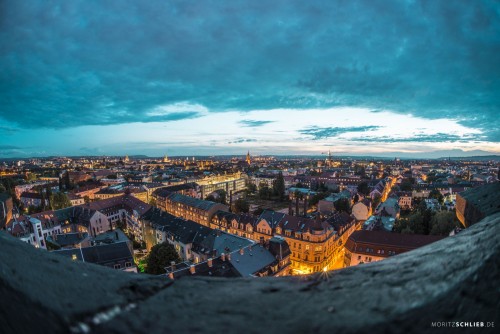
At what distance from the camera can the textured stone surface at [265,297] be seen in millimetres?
1129

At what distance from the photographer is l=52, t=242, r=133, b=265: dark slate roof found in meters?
22.9

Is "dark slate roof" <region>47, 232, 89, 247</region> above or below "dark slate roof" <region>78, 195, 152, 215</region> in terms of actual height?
below

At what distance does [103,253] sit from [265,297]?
27.5 m

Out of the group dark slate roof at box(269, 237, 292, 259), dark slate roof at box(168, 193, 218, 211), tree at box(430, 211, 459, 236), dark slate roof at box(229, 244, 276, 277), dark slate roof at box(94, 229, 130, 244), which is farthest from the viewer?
dark slate roof at box(168, 193, 218, 211)

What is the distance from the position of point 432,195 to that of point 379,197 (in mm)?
13630

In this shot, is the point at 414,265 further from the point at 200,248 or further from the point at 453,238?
the point at 200,248

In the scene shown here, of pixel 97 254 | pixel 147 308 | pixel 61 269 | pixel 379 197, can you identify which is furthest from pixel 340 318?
pixel 379 197

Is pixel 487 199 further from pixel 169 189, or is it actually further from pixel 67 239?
pixel 169 189

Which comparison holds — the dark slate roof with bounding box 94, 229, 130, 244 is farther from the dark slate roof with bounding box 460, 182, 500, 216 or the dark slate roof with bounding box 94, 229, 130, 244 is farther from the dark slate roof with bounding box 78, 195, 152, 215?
the dark slate roof with bounding box 460, 182, 500, 216

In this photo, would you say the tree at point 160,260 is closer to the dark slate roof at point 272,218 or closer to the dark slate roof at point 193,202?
the dark slate roof at point 272,218

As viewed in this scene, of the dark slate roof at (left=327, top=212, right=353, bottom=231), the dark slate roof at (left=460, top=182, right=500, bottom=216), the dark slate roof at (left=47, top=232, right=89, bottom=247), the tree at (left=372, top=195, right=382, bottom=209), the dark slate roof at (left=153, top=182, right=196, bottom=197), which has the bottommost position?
the tree at (left=372, top=195, right=382, bottom=209)

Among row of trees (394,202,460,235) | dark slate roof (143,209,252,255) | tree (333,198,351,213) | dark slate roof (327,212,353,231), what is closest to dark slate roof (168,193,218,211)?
dark slate roof (143,209,252,255)

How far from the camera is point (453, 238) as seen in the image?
183 centimetres

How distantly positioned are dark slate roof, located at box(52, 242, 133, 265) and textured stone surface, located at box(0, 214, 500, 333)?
1015 inches
